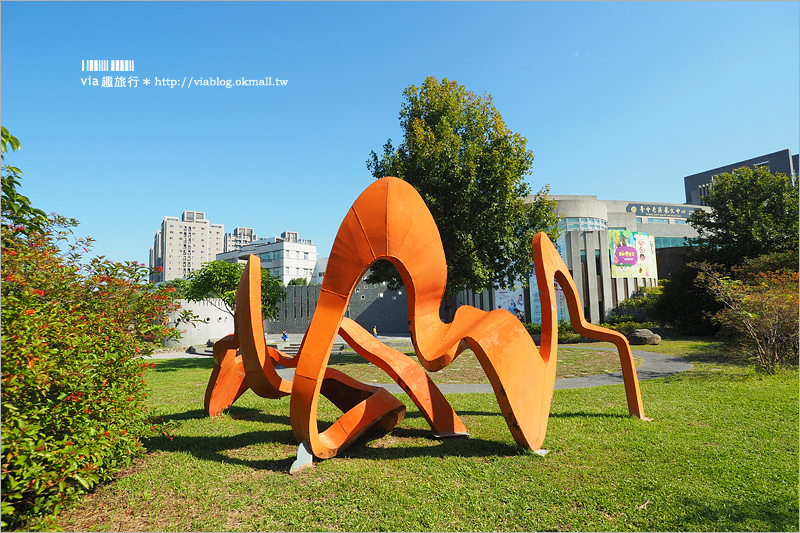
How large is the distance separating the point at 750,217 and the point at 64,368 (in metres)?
33.4

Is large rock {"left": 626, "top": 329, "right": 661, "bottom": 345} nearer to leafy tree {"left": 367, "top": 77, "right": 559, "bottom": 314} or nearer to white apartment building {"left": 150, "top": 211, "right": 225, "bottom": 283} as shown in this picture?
leafy tree {"left": 367, "top": 77, "right": 559, "bottom": 314}

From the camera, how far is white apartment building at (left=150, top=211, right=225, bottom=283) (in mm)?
116438

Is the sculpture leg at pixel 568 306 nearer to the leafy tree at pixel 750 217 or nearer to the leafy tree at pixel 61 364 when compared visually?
the leafy tree at pixel 61 364

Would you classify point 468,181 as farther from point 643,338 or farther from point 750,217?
point 750,217

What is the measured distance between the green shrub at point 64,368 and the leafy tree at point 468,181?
13.5 m

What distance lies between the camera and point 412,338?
7.54 m

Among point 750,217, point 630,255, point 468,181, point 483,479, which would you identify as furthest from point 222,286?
point 750,217

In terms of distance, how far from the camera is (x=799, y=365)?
45.4 ft

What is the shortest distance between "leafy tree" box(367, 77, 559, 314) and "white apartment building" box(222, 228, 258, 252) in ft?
449

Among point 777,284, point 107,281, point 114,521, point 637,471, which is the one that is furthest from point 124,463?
point 777,284

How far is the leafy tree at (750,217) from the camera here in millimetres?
25734

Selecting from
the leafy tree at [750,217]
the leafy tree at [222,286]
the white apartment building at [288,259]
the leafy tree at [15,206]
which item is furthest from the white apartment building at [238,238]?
the leafy tree at [15,206]

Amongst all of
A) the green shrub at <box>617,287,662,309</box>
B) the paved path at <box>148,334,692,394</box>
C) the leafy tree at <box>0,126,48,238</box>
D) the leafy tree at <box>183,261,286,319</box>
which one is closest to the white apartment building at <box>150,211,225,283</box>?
the leafy tree at <box>183,261,286,319</box>

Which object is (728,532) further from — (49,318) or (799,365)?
(799,365)
